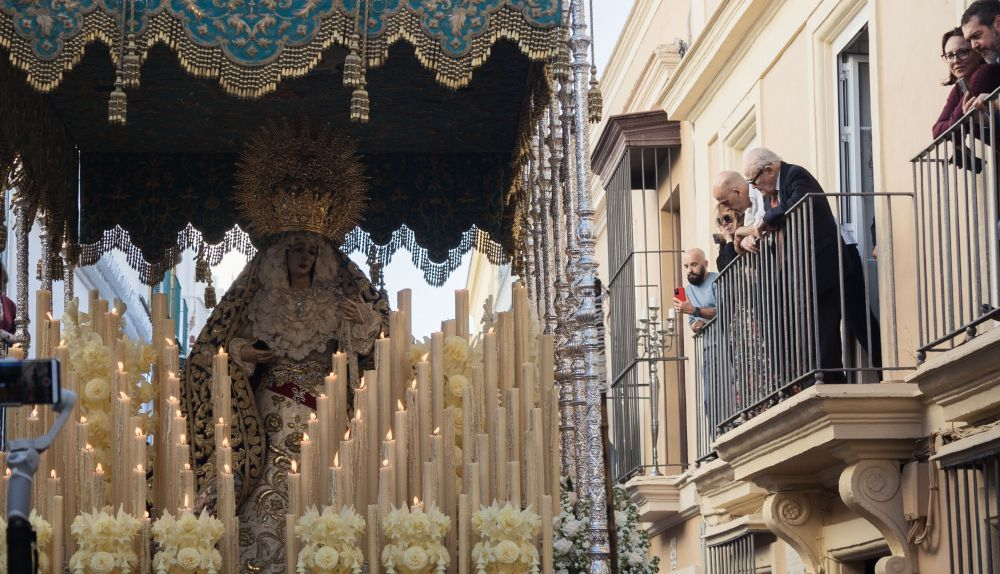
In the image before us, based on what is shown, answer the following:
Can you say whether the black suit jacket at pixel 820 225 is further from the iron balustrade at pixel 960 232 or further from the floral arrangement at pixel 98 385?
the floral arrangement at pixel 98 385

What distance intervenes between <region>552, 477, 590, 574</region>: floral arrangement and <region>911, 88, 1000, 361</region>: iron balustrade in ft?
5.66

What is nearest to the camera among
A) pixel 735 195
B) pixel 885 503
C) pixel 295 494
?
pixel 295 494

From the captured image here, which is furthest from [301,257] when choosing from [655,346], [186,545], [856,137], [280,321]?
[655,346]

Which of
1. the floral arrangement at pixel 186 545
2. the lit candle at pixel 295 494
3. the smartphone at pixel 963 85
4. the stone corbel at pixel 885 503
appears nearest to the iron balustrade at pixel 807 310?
the stone corbel at pixel 885 503

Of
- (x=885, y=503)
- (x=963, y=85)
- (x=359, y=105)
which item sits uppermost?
(x=963, y=85)

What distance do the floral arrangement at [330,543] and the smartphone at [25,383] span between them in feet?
6.74

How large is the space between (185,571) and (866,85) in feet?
18.4

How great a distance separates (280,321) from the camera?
292 inches

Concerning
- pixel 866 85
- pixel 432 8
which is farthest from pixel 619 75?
pixel 432 8

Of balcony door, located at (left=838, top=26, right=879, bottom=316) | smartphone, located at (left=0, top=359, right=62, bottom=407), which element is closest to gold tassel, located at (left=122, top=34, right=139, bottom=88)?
smartphone, located at (left=0, top=359, right=62, bottom=407)

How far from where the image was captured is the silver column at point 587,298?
6.41 m

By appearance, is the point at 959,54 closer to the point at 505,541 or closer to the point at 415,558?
the point at 505,541

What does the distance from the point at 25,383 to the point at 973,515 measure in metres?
4.79

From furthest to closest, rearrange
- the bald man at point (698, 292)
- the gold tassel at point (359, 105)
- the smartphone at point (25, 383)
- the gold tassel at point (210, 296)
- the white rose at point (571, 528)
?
the bald man at point (698, 292)
the gold tassel at point (210, 296)
the white rose at point (571, 528)
the gold tassel at point (359, 105)
the smartphone at point (25, 383)
